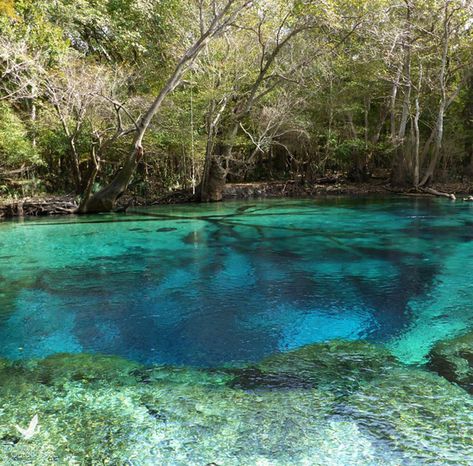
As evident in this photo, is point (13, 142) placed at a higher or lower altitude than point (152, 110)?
lower

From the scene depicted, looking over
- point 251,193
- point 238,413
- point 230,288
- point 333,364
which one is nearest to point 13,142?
point 251,193

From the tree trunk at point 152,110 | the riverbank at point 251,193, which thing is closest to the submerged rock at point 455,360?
the tree trunk at point 152,110

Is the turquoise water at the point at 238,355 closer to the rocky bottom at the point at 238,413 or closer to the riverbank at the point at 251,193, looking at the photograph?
the rocky bottom at the point at 238,413

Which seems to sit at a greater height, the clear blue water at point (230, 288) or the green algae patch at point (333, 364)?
the clear blue water at point (230, 288)

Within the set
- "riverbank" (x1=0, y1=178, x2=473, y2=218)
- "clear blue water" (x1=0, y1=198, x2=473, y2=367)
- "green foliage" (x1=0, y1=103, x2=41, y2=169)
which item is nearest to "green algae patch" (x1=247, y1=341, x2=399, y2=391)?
"clear blue water" (x1=0, y1=198, x2=473, y2=367)

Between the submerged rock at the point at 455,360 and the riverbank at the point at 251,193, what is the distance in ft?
53.7

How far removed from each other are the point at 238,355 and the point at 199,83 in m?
17.5

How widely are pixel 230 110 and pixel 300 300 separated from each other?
17.2m

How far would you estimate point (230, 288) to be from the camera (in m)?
7.67

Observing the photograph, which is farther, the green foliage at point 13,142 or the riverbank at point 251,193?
the riverbank at point 251,193

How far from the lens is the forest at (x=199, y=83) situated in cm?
1659

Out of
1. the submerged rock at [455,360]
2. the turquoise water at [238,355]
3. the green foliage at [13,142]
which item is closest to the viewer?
the turquoise water at [238,355]

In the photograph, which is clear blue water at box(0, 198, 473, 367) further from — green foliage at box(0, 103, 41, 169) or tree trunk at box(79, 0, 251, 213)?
green foliage at box(0, 103, 41, 169)

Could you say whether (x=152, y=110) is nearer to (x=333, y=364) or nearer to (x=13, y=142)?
(x=13, y=142)
